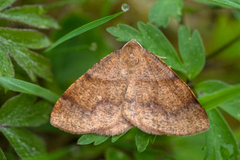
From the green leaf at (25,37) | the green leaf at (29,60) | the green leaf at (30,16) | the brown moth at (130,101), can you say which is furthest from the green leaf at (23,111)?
the green leaf at (30,16)

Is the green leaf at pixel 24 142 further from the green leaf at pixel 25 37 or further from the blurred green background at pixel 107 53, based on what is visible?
the green leaf at pixel 25 37

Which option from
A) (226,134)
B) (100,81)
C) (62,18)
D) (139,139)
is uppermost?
(62,18)

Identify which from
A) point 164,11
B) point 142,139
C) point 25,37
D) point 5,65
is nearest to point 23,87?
point 5,65

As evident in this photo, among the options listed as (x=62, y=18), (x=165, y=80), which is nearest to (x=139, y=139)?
(x=165, y=80)

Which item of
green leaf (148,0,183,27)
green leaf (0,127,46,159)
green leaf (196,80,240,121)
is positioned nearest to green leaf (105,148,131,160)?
green leaf (0,127,46,159)

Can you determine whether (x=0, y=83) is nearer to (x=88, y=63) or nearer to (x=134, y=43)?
(x=134, y=43)
